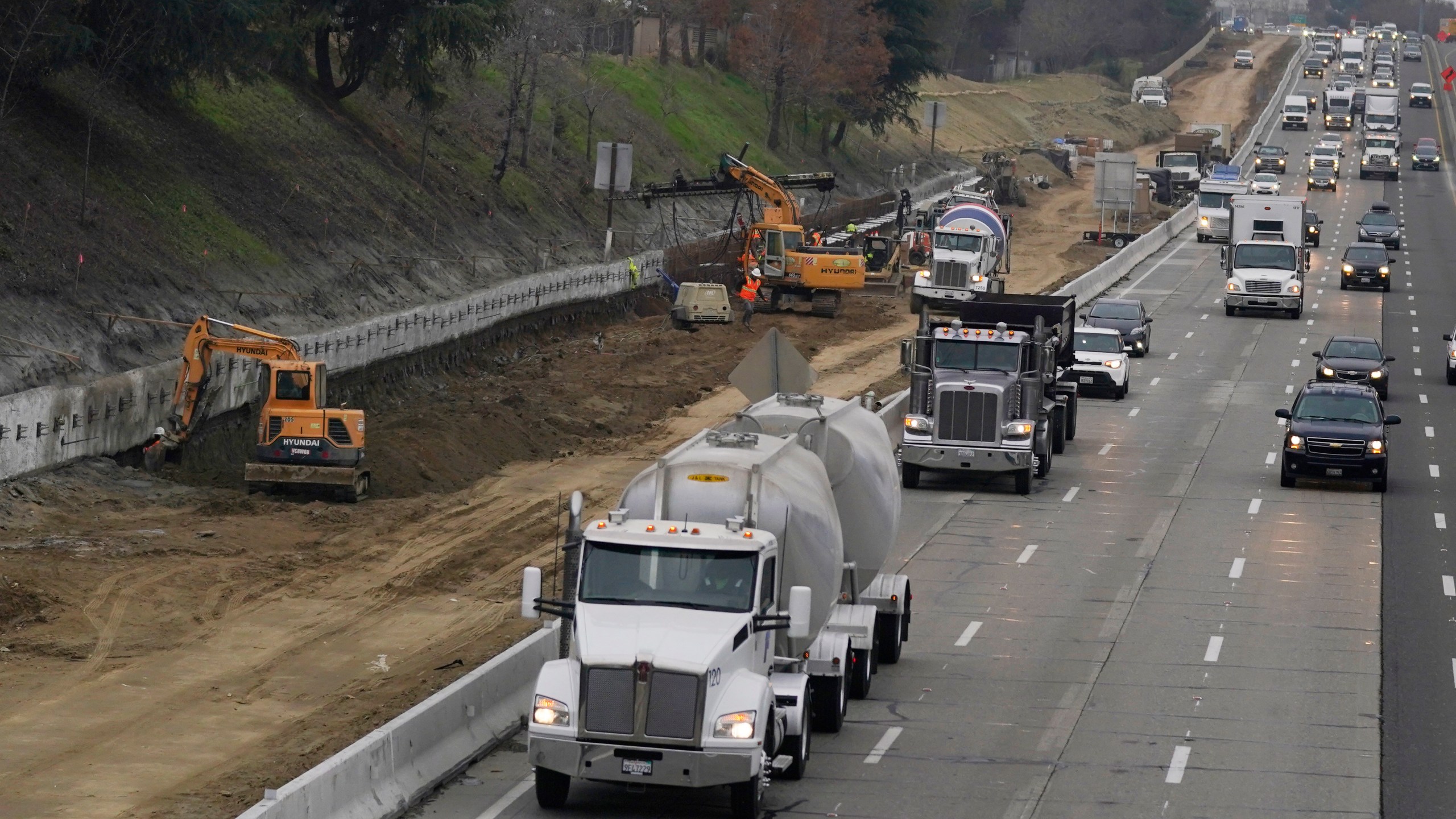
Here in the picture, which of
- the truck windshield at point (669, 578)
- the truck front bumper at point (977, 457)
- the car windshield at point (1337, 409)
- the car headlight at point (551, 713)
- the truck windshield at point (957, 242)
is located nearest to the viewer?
the car headlight at point (551, 713)

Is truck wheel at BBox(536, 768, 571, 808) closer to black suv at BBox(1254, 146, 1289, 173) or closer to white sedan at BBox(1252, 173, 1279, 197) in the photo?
white sedan at BBox(1252, 173, 1279, 197)

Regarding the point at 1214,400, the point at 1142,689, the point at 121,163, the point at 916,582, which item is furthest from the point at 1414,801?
the point at 121,163

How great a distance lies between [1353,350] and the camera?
154ft

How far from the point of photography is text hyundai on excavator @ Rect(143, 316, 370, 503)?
109 feet

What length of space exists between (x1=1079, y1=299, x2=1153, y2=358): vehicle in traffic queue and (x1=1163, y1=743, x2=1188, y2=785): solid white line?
3460cm

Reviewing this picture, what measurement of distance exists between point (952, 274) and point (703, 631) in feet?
151

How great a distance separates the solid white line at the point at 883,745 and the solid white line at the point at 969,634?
4.18m

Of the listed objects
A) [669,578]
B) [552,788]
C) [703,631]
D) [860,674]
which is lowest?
[552,788]

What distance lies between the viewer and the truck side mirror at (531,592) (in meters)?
16.9

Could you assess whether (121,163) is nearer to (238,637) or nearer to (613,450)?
(613,450)

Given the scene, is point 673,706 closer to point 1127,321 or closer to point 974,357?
point 974,357

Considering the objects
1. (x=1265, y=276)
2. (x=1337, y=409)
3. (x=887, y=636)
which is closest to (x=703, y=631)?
(x=887, y=636)

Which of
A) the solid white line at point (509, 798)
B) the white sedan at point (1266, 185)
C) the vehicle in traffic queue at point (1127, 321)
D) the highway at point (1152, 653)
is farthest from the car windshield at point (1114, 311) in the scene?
the white sedan at point (1266, 185)

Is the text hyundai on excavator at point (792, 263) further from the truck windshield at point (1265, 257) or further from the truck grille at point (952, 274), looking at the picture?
the truck windshield at point (1265, 257)
